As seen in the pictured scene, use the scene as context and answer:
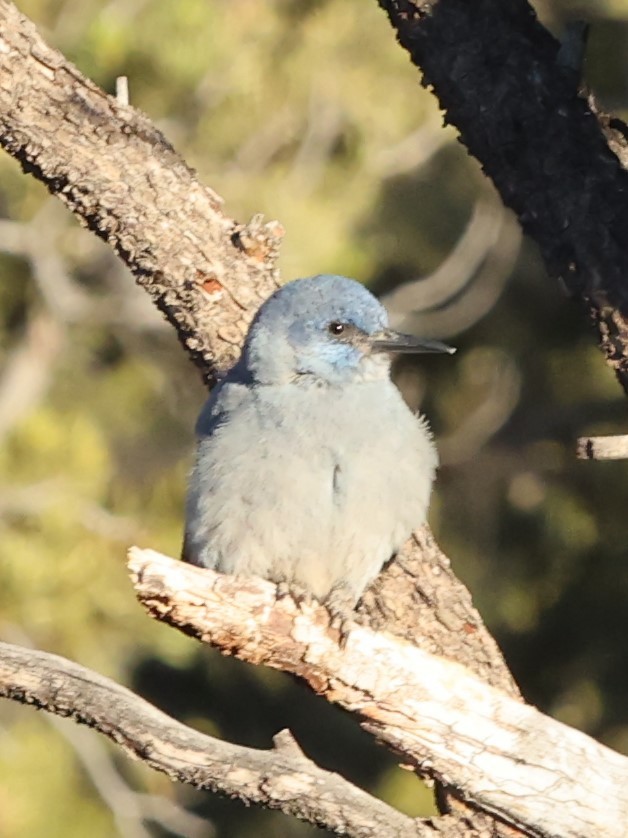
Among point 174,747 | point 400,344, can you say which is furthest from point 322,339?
point 174,747

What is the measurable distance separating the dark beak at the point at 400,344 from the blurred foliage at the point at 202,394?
8.74ft

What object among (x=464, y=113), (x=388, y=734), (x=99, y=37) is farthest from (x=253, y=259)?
(x=99, y=37)

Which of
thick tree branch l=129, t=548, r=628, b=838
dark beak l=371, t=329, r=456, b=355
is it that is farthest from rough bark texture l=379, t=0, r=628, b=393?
thick tree branch l=129, t=548, r=628, b=838

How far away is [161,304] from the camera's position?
5605 millimetres

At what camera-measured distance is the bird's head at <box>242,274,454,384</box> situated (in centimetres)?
507

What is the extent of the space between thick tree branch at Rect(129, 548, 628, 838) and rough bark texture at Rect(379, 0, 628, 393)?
4.84 ft

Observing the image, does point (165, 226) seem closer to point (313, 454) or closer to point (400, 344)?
point (400, 344)

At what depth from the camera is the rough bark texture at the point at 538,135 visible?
5277 mm

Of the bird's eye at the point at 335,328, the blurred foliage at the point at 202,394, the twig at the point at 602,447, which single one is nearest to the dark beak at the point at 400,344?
the bird's eye at the point at 335,328

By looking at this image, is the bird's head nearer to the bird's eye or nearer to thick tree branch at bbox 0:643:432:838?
the bird's eye

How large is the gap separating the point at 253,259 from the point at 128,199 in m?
0.49

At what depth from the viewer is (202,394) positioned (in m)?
10.3

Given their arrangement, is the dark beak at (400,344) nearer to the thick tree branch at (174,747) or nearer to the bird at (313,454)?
the bird at (313,454)

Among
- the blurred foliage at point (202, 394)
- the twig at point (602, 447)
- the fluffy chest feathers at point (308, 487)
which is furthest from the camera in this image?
the blurred foliage at point (202, 394)
